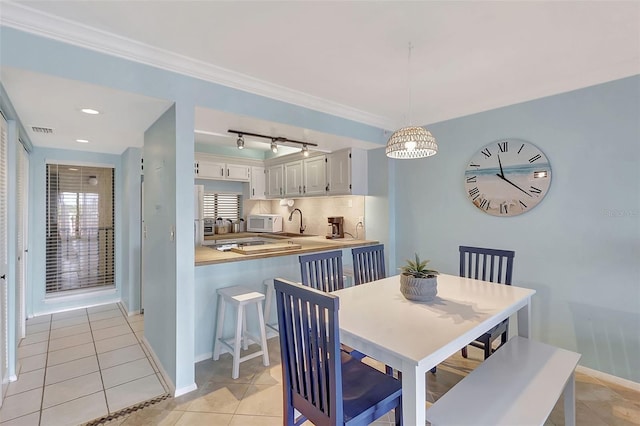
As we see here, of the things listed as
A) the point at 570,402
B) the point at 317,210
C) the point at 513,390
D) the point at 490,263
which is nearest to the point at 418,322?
the point at 513,390

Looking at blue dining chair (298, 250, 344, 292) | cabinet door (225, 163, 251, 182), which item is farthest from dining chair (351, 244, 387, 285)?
cabinet door (225, 163, 251, 182)

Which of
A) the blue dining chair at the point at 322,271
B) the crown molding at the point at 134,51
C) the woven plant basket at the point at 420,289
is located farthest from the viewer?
the blue dining chair at the point at 322,271

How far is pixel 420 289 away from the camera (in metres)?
1.87

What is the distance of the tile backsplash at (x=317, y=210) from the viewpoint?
439cm

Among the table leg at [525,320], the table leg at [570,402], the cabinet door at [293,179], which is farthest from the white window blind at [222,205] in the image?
the table leg at [570,402]

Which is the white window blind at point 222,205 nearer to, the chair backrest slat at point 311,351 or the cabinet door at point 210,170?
the cabinet door at point 210,170

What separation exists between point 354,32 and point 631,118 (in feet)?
7.40

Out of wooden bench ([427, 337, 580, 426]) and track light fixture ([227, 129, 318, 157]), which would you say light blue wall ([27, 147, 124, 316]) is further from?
wooden bench ([427, 337, 580, 426])

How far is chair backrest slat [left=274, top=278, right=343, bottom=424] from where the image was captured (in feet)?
4.06

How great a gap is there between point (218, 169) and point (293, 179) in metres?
1.23

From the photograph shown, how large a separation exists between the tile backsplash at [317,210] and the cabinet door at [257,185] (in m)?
0.37

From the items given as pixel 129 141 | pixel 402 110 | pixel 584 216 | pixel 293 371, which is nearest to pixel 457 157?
pixel 402 110

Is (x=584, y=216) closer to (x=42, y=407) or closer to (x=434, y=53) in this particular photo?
(x=434, y=53)

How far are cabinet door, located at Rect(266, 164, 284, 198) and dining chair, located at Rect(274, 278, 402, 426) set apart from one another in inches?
145
